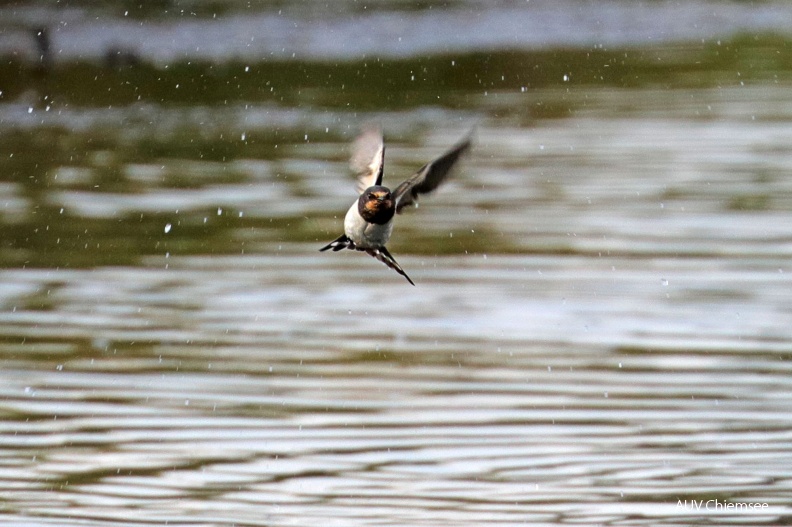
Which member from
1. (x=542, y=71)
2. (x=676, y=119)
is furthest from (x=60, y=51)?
(x=676, y=119)

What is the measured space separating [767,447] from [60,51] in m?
14.3

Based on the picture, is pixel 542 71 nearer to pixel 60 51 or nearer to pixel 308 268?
pixel 60 51

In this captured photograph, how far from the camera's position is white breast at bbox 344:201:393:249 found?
648 cm

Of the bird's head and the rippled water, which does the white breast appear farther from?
the rippled water

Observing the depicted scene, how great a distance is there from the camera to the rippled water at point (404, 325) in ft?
22.7

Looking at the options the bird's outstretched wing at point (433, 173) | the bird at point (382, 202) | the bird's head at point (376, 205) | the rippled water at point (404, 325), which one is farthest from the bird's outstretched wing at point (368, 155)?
the rippled water at point (404, 325)

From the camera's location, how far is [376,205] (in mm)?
6391

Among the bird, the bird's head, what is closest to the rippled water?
the bird

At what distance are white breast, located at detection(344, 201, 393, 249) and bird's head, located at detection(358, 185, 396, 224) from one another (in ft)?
0.11

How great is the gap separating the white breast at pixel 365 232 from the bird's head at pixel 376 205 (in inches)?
1.3

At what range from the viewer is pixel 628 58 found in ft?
68.3

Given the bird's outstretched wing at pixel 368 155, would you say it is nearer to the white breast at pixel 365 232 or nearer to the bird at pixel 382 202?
the bird at pixel 382 202

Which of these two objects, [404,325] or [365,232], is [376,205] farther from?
[404,325]

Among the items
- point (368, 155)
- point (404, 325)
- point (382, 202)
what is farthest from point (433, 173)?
point (404, 325)
